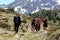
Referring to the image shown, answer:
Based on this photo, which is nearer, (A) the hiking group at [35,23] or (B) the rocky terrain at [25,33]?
(B) the rocky terrain at [25,33]

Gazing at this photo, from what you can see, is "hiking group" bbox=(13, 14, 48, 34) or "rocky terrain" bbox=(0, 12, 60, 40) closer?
"rocky terrain" bbox=(0, 12, 60, 40)

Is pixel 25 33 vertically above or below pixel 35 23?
below

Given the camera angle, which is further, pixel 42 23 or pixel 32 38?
pixel 42 23

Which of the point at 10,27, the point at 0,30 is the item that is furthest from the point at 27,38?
the point at 10,27

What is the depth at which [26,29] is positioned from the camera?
23.8 m

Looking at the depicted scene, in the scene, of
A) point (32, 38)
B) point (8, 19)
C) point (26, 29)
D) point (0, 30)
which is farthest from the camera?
point (8, 19)

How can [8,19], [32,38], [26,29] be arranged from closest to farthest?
[32,38] → [26,29] → [8,19]

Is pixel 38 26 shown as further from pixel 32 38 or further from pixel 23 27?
pixel 32 38

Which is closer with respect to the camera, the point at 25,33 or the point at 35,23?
the point at 25,33

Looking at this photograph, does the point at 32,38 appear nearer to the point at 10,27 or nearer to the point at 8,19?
the point at 10,27

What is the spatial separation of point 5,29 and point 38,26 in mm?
2884

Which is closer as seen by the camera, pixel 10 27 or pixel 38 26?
pixel 38 26

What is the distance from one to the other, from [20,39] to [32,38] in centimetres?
85

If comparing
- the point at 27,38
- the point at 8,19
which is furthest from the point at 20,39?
the point at 8,19
